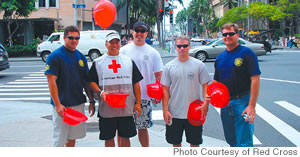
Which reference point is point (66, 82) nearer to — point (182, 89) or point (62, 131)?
point (62, 131)

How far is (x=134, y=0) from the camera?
48.6m

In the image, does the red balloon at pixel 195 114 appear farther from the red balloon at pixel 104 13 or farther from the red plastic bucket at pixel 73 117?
the red balloon at pixel 104 13

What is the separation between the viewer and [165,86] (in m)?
4.12

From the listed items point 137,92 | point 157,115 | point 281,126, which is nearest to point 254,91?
point 137,92

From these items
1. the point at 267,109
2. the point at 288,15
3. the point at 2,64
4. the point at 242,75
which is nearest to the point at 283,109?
the point at 267,109

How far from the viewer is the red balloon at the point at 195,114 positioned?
3.97m

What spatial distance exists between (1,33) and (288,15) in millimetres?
34490

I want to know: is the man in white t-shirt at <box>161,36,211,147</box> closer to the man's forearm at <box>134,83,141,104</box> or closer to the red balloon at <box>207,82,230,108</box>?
the red balloon at <box>207,82,230,108</box>

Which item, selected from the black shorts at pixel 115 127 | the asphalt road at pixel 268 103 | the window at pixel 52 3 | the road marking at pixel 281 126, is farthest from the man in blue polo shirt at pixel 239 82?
the window at pixel 52 3

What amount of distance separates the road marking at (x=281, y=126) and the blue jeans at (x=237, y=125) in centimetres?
215

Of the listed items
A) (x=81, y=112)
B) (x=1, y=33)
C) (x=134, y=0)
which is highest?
(x=134, y=0)

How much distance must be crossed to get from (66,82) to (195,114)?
1564 millimetres

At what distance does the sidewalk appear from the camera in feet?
18.4

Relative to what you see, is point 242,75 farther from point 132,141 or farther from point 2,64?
point 2,64
